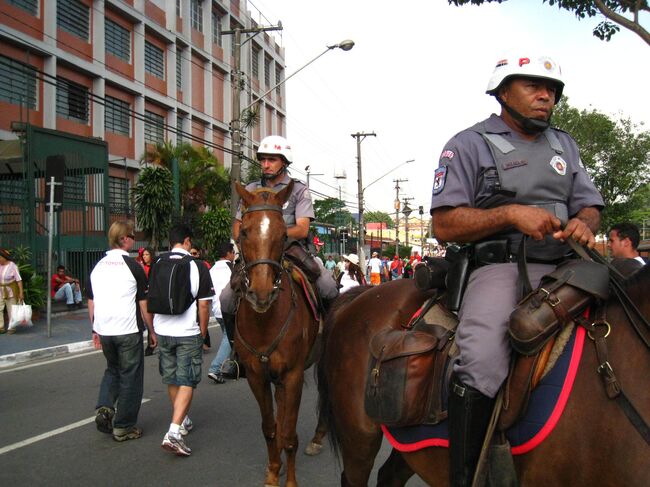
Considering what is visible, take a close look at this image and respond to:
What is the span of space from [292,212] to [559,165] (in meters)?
2.78

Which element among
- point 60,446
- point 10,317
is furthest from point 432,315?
point 10,317

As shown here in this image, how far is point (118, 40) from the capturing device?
1105 inches

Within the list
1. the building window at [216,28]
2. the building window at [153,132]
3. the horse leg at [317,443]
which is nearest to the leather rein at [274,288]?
the horse leg at [317,443]

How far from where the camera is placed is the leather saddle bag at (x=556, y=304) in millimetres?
2146

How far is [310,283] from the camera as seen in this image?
4.98 metres

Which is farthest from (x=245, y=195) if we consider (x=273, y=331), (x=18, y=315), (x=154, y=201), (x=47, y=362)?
(x=154, y=201)

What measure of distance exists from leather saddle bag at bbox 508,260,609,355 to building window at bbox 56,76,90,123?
25.0 meters

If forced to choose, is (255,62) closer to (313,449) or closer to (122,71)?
(122,71)

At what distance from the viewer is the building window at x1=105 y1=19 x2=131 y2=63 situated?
27344 millimetres

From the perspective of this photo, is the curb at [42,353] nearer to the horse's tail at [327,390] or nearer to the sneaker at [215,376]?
the sneaker at [215,376]

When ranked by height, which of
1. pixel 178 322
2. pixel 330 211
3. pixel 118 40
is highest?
pixel 118 40

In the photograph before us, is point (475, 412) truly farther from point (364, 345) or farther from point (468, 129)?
point (468, 129)

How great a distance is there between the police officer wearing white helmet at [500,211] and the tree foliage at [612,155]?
28066 mm

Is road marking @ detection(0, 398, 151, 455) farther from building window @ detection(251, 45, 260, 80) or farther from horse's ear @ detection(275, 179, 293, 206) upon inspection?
building window @ detection(251, 45, 260, 80)
